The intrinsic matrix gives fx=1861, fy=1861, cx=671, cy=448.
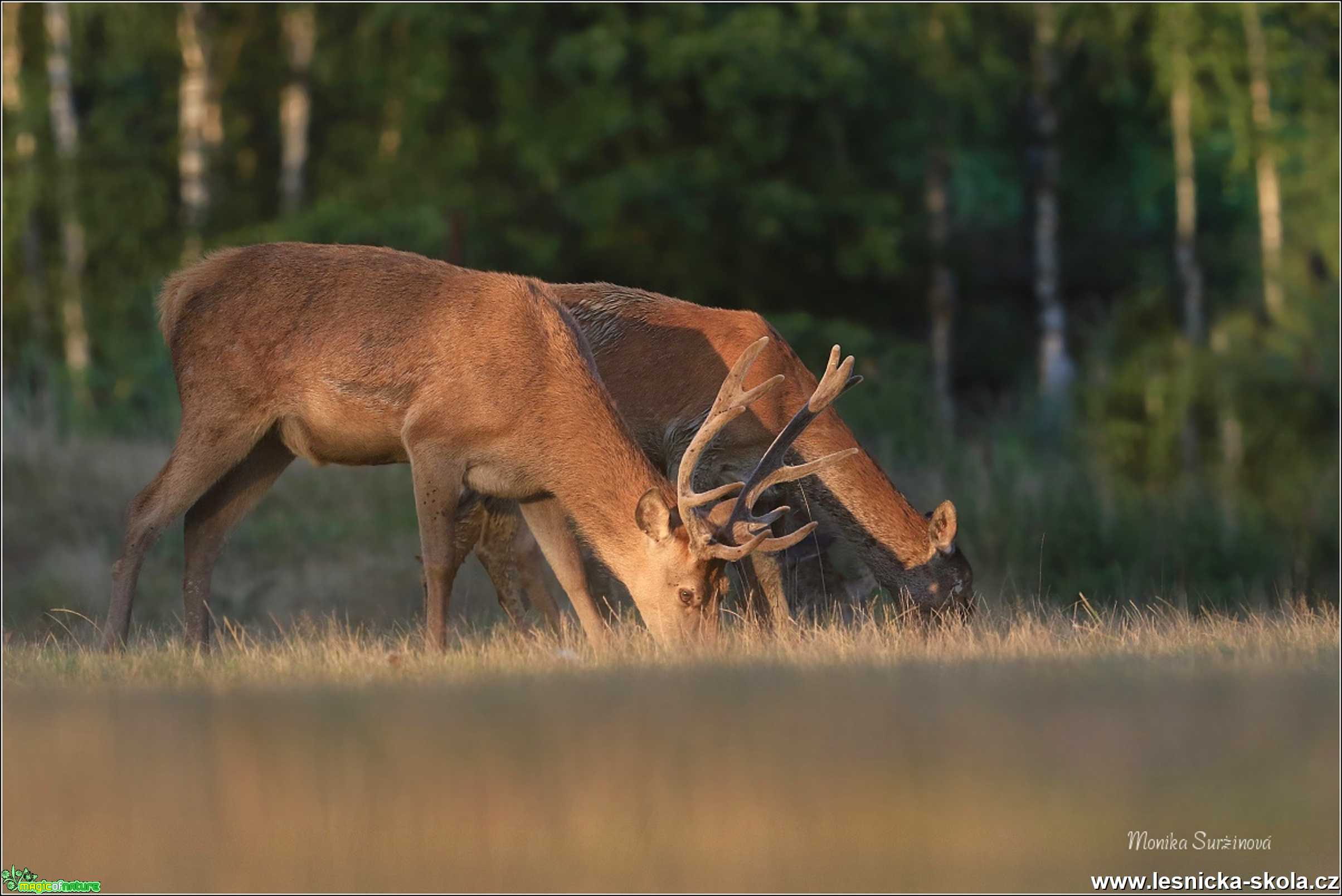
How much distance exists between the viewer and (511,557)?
9.71 m

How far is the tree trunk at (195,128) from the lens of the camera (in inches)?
898

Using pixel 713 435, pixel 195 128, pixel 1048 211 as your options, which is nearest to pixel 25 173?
pixel 195 128

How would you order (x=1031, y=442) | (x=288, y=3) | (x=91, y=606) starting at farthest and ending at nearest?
(x=288, y=3) → (x=1031, y=442) → (x=91, y=606)

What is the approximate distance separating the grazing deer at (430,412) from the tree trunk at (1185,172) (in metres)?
16.0

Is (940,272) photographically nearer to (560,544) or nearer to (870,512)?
(870,512)

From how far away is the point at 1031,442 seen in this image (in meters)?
21.3

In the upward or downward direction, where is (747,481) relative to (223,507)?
upward

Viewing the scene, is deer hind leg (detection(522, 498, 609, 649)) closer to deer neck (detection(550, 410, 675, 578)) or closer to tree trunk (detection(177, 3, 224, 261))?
deer neck (detection(550, 410, 675, 578))

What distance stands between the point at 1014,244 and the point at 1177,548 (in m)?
12.7

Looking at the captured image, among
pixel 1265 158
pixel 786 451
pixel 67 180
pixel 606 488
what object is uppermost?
pixel 1265 158

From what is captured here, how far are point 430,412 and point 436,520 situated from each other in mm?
495

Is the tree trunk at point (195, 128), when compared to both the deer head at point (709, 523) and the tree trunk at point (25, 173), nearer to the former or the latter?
the tree trunk at point (25, 173)

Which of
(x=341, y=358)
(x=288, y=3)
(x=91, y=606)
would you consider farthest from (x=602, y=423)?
(x=288, y=3)

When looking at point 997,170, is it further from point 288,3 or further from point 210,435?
point 210,435
